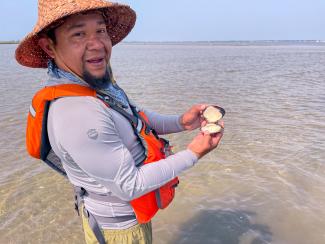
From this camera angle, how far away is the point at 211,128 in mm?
2447

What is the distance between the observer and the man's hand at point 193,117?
10.1 ft

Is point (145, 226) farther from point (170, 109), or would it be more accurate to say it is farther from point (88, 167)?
point (170, 109)

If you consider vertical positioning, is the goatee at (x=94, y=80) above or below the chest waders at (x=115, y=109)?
above

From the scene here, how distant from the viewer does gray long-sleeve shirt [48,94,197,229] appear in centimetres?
187

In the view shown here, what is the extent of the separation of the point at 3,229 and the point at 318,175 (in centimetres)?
516

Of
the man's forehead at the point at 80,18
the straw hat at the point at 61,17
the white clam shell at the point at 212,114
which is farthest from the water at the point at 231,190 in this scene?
the man's forehead at the point at 80,18

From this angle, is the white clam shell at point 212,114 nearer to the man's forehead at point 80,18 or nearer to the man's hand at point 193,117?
the man's hand at point 193,117

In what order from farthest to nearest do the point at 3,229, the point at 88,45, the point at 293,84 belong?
the point at 293,84
the point at 3,229
the point at 88,45

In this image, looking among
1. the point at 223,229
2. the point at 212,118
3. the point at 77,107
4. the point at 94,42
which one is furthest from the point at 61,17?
the point at 223,229

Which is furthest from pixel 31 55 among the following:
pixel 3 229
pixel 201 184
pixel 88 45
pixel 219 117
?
pixel 201 184

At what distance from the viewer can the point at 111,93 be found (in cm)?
230

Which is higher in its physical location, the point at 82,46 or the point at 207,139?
the point at 82,46

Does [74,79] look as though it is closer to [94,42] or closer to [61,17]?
[94,42]

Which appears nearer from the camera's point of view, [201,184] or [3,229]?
[3,229]
